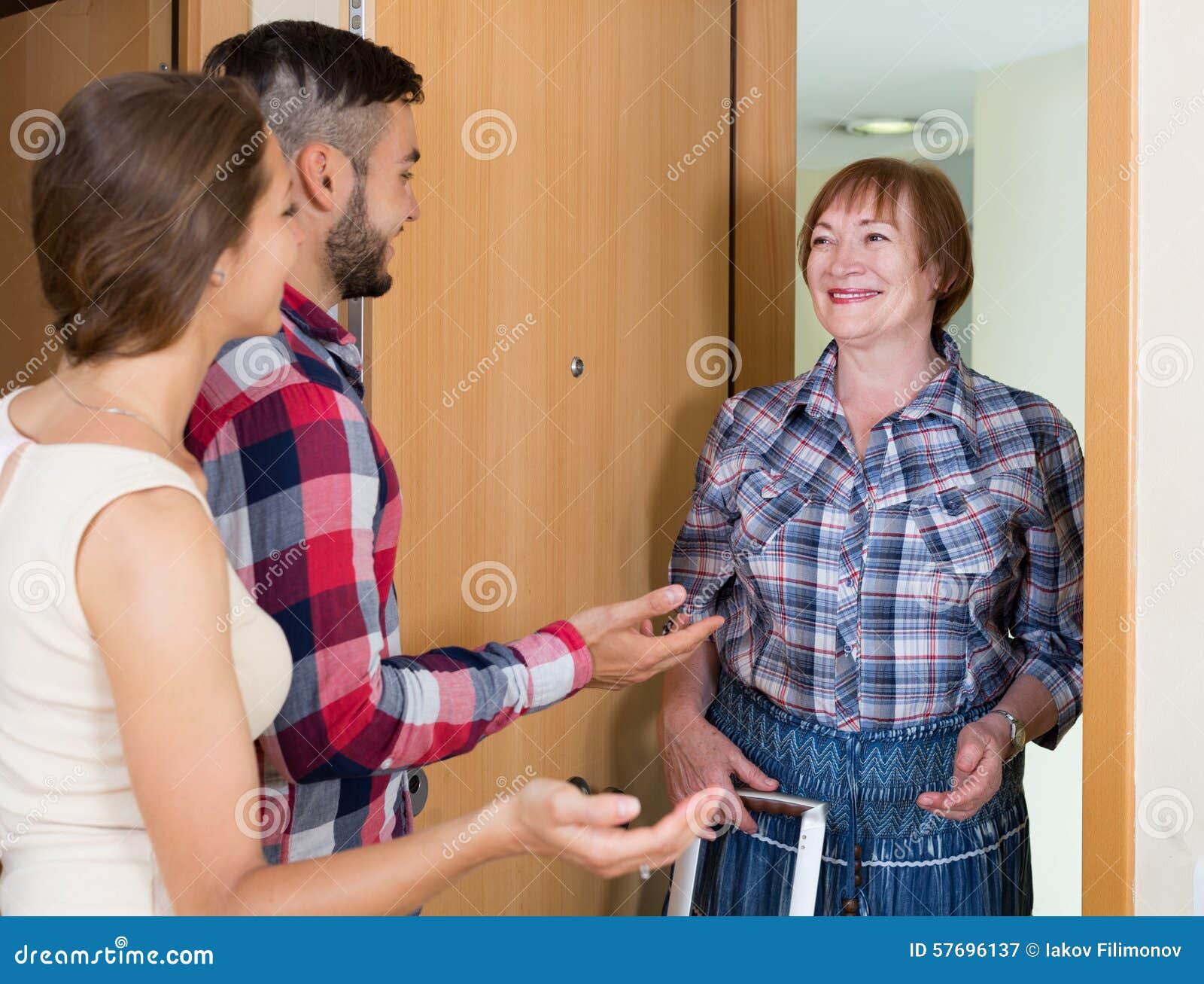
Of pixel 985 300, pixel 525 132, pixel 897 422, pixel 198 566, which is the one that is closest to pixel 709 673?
pixel 897 422

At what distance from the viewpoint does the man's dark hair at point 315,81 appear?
1079mm

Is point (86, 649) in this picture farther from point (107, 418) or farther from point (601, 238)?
point (601, 238)

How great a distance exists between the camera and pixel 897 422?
4.84 feet

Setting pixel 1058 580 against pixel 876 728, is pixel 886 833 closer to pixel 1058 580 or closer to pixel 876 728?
pixel 876 728

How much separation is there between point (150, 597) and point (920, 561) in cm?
96

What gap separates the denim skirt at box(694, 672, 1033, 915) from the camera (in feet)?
4.64

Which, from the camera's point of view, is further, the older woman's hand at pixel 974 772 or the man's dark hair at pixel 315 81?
the older woman's hand at pixel 974 772

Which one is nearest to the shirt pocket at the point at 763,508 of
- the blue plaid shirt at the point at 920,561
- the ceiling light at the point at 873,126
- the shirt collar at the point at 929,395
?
the blue plaid shirt at the point at 920,561

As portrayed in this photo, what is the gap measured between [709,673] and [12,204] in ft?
3.76

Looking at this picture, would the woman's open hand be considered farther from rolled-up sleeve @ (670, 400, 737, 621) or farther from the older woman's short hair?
the older woman's short hair

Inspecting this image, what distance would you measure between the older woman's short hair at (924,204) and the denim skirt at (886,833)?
0.53 m

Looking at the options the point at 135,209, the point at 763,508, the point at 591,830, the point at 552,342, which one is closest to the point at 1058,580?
the point at 763,508

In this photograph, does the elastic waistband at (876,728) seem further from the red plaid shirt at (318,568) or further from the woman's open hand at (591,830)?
the woman's open hand at (591,830)

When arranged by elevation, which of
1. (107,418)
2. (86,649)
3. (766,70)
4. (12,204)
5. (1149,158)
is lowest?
(86,649)
